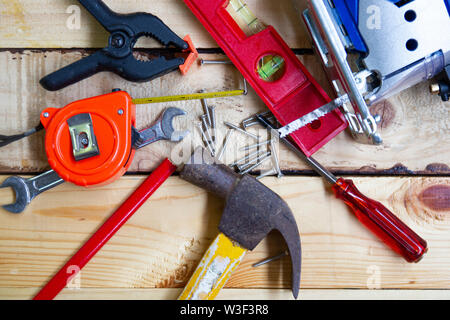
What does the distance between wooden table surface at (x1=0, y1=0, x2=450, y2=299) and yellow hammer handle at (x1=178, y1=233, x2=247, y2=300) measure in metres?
0.06

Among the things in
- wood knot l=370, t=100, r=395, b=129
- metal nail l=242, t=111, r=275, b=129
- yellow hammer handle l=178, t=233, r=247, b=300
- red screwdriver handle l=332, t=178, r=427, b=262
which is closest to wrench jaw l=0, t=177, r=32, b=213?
yellow hammer handle l=178, t=233, r=247, b=300

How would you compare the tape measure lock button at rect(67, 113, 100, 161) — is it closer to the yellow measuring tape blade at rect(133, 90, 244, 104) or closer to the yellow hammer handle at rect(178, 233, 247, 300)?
the yellow measuring tape blade at rect(133, 90, 244, 104)

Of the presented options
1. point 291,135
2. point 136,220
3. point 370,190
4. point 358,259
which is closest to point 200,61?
point 291,135

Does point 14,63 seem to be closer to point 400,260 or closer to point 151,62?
point 151,62

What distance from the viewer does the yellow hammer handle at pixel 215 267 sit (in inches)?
37.1

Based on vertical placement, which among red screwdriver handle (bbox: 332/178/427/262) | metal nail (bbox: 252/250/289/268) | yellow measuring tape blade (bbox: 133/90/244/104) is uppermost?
yellow measuring tape blade (bbox: 133/90/244/104)

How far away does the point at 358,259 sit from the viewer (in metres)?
1.01

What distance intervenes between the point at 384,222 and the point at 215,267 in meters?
0.43

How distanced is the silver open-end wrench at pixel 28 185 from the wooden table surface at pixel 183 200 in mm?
26

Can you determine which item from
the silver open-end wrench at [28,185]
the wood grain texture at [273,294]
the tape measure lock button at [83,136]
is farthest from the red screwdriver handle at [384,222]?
the silver open-end wrench at [28,185]

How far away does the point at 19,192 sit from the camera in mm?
985

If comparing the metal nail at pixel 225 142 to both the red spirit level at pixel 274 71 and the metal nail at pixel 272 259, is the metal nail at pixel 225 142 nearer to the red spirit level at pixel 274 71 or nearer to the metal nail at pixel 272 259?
the red spirit level at pixel 274 71

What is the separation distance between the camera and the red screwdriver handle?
947 millimetres

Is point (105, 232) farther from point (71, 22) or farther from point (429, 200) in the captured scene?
point (429, 200)
